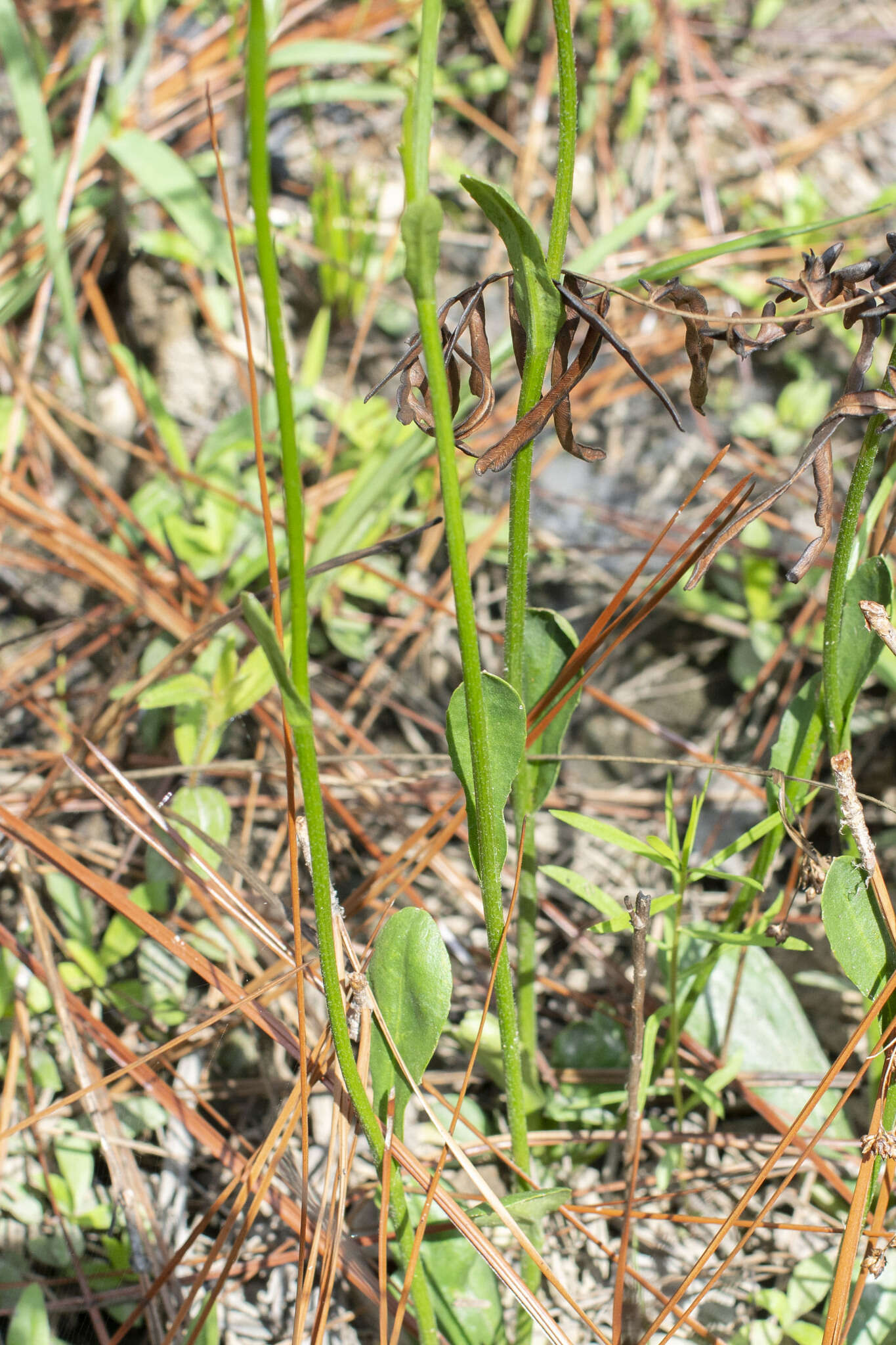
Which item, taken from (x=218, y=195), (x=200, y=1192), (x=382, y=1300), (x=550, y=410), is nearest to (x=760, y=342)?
(x=550, y=410)

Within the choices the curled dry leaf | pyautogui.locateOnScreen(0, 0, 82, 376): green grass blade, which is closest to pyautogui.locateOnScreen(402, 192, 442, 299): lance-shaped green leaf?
the curled dry leaf

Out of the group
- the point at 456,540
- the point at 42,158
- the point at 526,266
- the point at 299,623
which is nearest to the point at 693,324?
the point at 526,266

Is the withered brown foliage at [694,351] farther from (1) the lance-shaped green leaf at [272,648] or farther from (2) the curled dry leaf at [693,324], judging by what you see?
(1) the lance-shaped green leaf at [272,648]

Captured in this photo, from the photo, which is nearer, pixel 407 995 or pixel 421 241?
pixel 421 241

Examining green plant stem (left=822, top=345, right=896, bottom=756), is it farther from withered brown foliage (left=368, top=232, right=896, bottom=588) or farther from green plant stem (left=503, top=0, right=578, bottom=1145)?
green plant stem (left=503, top=0, right=578, bottom=1145)

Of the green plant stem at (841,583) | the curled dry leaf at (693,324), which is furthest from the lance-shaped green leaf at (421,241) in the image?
the green plant stem at (841,583)

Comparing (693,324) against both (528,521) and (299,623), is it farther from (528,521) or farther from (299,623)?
(299,623)
